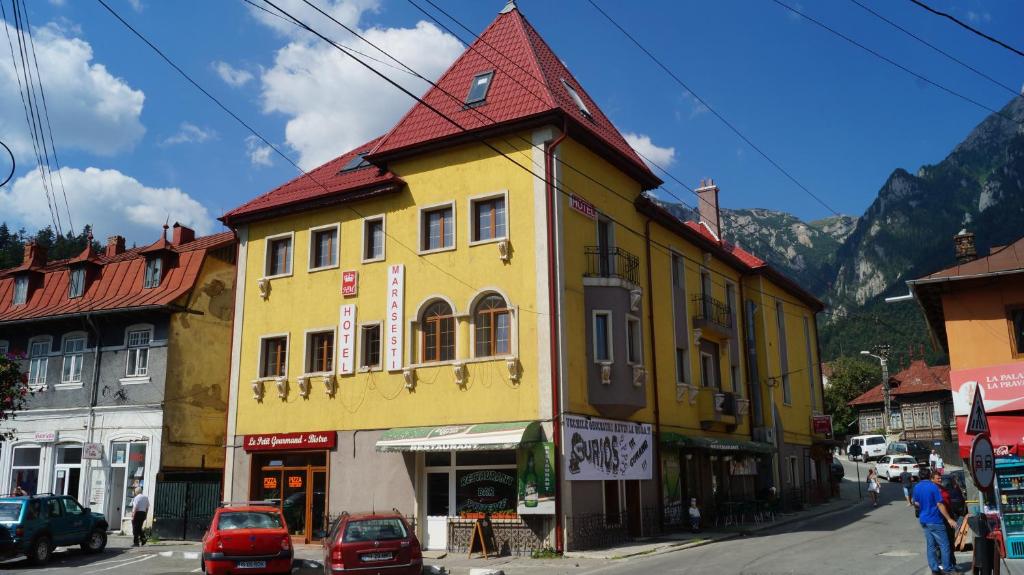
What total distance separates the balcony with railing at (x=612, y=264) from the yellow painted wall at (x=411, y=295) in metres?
2.39

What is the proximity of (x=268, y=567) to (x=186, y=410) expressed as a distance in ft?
47.7

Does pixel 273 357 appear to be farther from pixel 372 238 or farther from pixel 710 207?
pixel 710 207

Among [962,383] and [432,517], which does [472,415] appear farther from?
[962,383]

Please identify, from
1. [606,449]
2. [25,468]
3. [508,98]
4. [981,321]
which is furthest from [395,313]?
[25,468]

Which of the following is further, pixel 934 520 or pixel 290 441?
pixel 290 441

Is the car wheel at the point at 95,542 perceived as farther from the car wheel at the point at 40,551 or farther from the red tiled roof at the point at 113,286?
the red tiled roof at the point at 113,286

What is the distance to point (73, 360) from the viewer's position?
31.7 metres

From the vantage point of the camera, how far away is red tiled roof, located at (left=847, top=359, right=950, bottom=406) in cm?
7769

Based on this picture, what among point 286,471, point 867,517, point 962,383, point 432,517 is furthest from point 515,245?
point 867,517

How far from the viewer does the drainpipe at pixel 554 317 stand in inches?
828

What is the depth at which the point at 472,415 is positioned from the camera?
75.3ft

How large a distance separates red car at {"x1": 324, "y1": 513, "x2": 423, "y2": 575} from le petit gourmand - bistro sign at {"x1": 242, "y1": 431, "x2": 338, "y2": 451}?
897 cm

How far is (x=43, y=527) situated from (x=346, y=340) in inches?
370

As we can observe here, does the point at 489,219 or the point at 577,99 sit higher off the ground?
the point at 577,99
